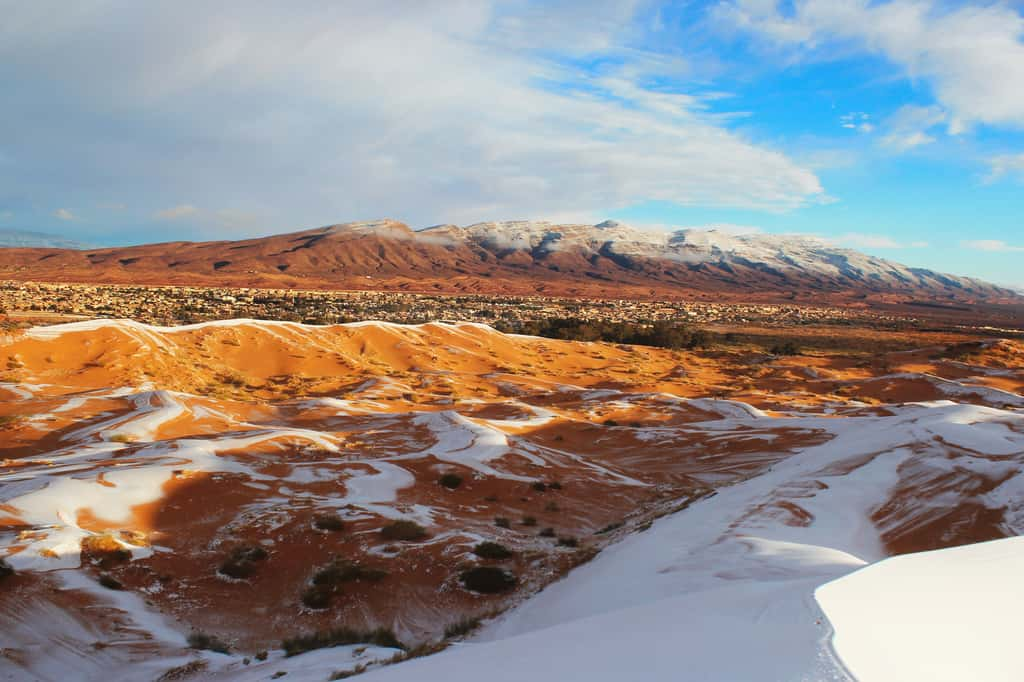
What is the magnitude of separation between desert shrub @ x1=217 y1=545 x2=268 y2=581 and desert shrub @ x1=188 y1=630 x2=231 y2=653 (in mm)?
2039

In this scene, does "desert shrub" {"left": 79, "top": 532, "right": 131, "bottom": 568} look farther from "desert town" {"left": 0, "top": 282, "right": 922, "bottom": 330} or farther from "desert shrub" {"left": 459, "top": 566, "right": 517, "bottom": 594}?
"desert town" {"left": 0, "top": 282, "right": 922, "bottom": 330}

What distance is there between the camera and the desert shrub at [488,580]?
11227 mm

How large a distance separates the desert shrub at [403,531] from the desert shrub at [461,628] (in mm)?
3574

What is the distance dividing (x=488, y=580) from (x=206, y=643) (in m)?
4.91

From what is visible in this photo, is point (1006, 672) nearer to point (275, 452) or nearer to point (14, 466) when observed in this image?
point (275, 452)

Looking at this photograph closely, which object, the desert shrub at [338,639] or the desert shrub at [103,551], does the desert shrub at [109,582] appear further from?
the desert shrub at [338,639]

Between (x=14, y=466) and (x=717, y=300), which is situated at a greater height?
(x=717, y=300)

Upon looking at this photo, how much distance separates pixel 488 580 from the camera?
11.4 meters

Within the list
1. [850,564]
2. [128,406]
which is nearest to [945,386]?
[850,564]

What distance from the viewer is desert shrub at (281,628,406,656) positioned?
347 inches

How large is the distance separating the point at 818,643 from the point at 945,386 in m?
42.1

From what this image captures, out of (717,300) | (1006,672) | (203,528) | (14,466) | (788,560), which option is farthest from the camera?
(717,300)

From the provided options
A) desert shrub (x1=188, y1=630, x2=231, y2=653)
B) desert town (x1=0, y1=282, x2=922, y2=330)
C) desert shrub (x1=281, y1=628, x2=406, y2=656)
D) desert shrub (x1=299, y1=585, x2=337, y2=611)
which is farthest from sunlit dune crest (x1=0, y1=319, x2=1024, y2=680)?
desert town (x1=0, y1=282, x2=922, y2=330)

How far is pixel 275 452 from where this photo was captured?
61.5ft
